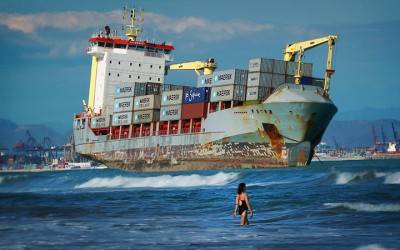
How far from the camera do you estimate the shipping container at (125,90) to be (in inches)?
2904

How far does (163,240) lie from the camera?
19.2 metres

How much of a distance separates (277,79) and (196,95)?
8408mm

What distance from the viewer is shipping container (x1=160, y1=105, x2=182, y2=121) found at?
67.2 metres

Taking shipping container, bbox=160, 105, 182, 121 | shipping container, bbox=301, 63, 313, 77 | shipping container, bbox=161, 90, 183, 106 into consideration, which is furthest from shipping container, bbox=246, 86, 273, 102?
shipping container, bbox=160, 105, 182, 121

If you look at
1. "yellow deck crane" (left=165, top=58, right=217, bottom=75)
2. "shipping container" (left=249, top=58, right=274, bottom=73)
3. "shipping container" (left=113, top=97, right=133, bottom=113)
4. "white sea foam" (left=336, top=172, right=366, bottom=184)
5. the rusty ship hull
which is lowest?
"white sea foam" (left=336, top=172, right=366, bottom=184)

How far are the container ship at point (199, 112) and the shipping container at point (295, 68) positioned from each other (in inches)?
3.3

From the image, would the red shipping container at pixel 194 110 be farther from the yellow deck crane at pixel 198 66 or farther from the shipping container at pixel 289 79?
the yellow deck crane at pixel 198 66

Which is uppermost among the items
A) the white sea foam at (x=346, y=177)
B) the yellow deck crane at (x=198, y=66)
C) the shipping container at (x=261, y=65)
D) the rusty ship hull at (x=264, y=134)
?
the yellow deck crane at (x=198, y=66)

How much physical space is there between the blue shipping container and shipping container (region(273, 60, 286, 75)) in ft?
22.9

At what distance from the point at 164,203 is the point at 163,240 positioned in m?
12.2

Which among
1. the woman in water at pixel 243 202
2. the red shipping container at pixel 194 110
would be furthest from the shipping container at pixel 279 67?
the woman in water at pixel 243 202

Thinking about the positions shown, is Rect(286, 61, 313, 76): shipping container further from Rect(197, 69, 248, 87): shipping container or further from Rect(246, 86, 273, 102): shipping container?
Rect(197, 69, 248, 87): shipping container

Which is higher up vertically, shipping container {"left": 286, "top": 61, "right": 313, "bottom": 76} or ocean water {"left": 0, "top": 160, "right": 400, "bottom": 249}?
shipping container {"left": 286, "top": 61, "right": 313, "bottom": 76}

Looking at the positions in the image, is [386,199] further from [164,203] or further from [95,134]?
[95,134]
